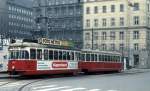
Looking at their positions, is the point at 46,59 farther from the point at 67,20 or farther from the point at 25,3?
the point at 25,3

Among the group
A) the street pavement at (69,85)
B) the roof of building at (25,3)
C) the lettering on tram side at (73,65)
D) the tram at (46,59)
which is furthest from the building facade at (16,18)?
the street pavement at (69,85)

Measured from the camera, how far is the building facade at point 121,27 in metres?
97.0

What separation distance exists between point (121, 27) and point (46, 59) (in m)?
65.7

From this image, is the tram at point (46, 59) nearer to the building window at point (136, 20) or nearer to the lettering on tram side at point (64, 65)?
the lettering on tram side at point (64, 65)

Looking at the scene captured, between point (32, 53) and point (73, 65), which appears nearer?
point (32, 53)

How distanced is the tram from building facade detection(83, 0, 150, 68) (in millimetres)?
51913

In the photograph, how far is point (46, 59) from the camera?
35469mm

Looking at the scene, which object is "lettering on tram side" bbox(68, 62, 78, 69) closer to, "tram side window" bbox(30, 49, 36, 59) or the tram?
the tram

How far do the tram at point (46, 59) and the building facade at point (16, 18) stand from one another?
39217 mm

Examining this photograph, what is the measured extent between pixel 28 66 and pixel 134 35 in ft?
220

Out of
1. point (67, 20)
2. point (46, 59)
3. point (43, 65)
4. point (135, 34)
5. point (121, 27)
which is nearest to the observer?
point (43, 65)

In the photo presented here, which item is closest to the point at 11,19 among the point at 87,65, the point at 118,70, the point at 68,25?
the point at 68,25

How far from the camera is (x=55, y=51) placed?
3706 cm

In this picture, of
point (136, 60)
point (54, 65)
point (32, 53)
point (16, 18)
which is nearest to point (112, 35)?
point (136, 60)
